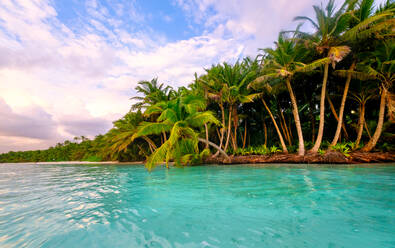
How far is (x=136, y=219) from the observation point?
2506 mm

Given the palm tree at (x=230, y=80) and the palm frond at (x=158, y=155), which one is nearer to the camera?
the palm frond at (x=158, y=155)

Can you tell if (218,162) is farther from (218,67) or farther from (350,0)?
(350,0)

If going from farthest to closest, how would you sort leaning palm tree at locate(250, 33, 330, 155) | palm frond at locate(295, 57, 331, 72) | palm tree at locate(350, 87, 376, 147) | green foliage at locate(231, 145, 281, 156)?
1. green foliage at locate(231, 145, 281, 156)
2. leaning palm tree at locate(250, 33, 330, 155)
3. palm tree at locate(350, 87, 376, 147)
4. palm frond at locate(295, 57, 331, 72)

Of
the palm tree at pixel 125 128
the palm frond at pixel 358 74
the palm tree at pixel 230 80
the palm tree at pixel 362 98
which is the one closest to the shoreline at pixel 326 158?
the palm tree at pixel 362 98

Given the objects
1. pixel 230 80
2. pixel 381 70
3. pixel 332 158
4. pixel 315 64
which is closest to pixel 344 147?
pixel 332 158

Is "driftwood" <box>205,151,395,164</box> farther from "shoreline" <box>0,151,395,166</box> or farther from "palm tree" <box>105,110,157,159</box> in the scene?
"palm tree" <box>105,110,157,159</box>

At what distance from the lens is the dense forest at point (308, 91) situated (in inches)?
373

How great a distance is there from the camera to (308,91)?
47.8 ft

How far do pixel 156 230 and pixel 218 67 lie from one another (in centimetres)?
1353

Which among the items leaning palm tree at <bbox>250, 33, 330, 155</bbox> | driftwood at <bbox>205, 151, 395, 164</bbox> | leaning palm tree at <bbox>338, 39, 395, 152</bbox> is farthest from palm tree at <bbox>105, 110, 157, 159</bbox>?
leaning palm tree at <bbox>338, 39, 395, 152</bbox>

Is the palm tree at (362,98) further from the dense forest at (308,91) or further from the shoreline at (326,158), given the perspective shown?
the shoreline at (326,158)

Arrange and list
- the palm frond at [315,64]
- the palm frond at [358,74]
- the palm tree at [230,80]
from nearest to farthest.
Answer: the palm frond at [315,64] → the palm frond at [358,74] → the palm tree at [230,80]

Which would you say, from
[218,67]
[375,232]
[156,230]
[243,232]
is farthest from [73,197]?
[218,67]

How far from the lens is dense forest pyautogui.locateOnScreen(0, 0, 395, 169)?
9.48 m
